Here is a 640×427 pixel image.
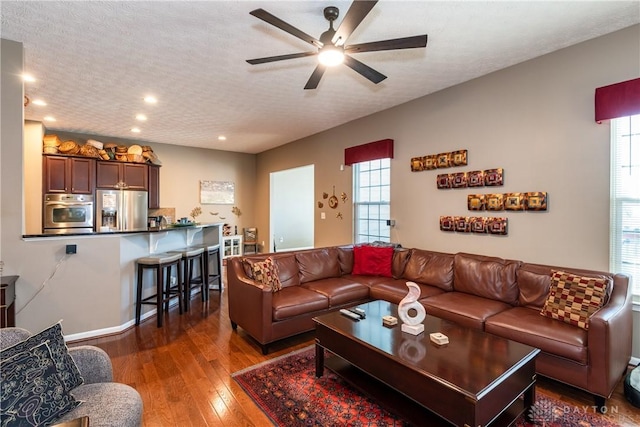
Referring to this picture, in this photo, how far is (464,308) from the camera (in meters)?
2.82

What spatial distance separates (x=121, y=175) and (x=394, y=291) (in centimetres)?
562

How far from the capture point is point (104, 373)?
66.1 inches

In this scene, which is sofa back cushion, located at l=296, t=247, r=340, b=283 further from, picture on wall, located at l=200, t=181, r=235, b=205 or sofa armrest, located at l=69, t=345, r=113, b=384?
picture on wall, located at l=200, t=181, r=235, b=205

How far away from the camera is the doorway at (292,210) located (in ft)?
27.8

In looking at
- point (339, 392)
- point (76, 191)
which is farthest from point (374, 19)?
point (76, 191)

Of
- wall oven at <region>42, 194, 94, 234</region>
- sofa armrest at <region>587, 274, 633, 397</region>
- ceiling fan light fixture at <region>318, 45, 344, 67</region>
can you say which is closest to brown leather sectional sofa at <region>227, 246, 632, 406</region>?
sofa armrest at <region>587, 274, 633, 397</region>

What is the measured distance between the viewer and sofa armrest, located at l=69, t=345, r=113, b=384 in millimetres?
1627

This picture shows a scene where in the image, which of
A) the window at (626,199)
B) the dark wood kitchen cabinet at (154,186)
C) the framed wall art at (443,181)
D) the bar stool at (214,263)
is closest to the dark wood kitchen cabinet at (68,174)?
the dark wood kitchen cabinet at (154,186)

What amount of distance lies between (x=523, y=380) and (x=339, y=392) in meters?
1.23

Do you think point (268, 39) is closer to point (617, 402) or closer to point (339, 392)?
point (339, 392)

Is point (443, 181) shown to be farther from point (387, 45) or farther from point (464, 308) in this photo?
point (387, 45)

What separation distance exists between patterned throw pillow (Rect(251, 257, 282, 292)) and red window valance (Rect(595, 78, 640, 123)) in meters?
3.46

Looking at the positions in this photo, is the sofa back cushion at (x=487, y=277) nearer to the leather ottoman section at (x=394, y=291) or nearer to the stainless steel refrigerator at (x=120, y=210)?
the leather ottoman section at (x=394, y=291)

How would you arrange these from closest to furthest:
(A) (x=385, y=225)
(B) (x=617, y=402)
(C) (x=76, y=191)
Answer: (B) (x=617, y=402) → (A) (x=385, y=225) → (C) (x=76, y=191)
